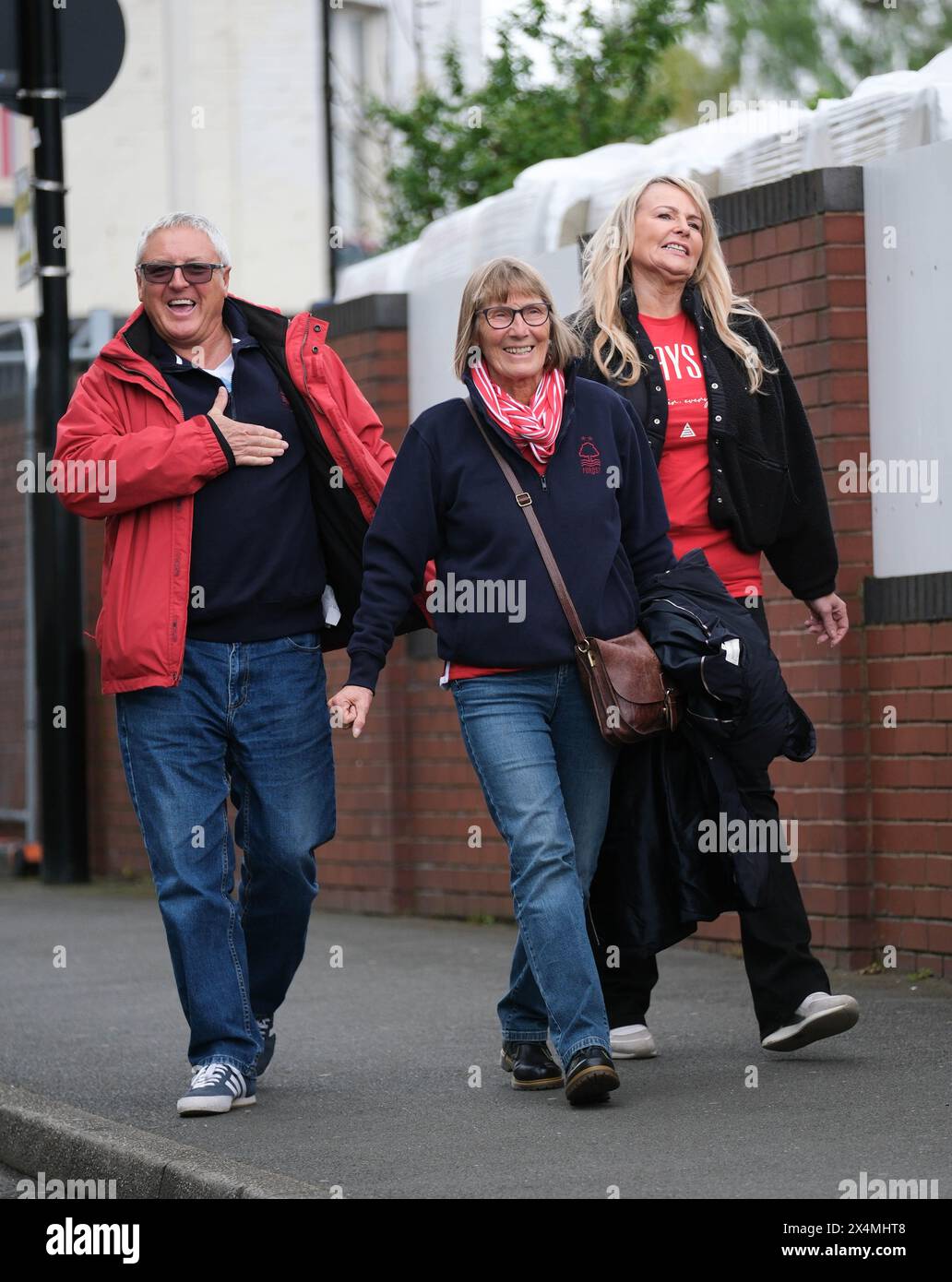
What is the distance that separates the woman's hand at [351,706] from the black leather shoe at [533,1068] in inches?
40.5

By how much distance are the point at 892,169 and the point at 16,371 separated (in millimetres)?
6905

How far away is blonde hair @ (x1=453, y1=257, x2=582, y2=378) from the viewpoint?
17.6ft

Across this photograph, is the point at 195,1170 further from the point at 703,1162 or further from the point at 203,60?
the point at 203,60

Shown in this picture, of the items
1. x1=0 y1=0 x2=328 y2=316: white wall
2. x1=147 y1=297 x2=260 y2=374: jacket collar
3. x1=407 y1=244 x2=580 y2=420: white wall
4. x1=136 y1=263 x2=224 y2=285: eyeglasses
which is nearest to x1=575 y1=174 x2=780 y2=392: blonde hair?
x1=147 y1=297 x2=260 y2=374: jacket collar

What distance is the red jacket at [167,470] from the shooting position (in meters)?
5.38

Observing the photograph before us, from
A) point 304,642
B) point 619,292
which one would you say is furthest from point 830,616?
point 304,642

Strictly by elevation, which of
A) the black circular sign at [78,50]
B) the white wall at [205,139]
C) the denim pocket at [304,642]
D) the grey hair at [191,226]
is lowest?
the denim pocket at [304,642]

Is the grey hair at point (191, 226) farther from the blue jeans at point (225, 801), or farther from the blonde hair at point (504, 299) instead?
the blue jeans at point (225, 801)

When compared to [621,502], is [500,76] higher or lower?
higher

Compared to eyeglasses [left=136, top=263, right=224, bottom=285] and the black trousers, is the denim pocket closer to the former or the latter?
eyeglasses [left=136, top=263, right=224, bottom=285]

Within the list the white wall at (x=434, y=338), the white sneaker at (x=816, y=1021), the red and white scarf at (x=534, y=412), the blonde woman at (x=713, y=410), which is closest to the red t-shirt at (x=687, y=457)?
the blonde woman at (x=713, y=410)

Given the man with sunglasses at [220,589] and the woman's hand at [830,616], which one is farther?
the woman's hand at [830,616]
